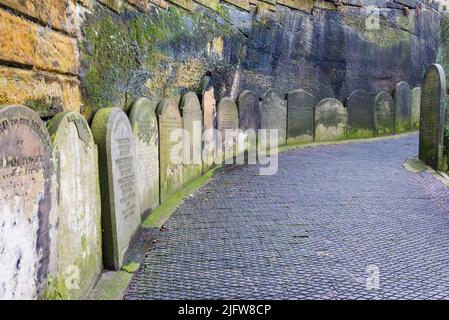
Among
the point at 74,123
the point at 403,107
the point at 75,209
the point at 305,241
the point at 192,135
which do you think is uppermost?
the point at 403,107

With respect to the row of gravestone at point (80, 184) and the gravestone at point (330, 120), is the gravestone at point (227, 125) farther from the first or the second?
the gravestone at point (330, 120)

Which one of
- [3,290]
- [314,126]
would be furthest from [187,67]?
[3,290]

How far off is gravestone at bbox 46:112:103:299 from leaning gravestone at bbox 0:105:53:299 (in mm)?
157

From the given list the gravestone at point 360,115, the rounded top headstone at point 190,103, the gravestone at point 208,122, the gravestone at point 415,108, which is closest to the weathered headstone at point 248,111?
the gravestone at point 208,122

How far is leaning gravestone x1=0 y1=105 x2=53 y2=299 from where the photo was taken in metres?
1.65

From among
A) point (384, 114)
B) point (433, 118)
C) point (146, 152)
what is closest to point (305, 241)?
point (146, 152)

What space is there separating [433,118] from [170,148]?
4112mm

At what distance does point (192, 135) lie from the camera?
5387mm

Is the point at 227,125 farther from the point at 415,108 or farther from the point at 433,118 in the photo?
the point at 415,108

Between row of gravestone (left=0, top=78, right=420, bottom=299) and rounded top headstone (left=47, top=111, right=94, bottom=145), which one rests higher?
rounded top headstone (left=47, top=111, right=94, bottom=145)

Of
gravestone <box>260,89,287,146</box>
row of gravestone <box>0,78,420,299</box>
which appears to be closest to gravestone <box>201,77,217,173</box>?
row of gravestone <box>0,78,420,299</box>

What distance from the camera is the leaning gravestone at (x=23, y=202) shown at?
1.65 metres

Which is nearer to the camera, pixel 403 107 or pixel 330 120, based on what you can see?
pixel 330 120

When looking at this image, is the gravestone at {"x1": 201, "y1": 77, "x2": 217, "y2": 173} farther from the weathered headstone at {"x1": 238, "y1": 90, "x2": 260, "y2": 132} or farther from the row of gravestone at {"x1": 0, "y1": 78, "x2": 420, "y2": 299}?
the weathered headstone at {"x1": 238, "y1": 90, "x2": 260, "y2": 132}
